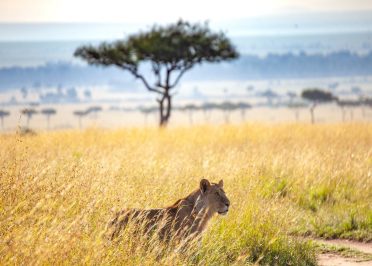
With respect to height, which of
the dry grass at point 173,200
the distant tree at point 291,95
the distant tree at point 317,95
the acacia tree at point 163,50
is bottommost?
the distant tree at point 291,95

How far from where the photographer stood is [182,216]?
8539 millimetres

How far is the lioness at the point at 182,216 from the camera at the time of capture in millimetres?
8203

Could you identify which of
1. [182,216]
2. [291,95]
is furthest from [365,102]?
[182,216]

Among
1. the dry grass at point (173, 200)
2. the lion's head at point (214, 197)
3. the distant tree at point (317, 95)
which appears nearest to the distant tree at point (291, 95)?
the distant tree at point (317, 95)

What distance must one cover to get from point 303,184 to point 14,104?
164800 mm

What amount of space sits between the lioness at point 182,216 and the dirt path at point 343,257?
70.5 inches

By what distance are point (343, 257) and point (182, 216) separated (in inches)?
103

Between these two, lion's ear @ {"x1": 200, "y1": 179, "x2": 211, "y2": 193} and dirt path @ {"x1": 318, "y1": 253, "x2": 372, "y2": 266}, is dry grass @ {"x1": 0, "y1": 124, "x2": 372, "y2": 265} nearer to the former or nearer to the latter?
dirt path @ {"x1": 318, "y1": 253, "x2": 372, "y2": 266}

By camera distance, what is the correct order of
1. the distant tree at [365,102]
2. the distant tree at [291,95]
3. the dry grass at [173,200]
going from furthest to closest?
the distant tree at [291,95] < the distant tree at [365,102] < the dry grass at [173,200]

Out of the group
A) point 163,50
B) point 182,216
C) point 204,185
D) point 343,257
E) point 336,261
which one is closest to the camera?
point 182,216

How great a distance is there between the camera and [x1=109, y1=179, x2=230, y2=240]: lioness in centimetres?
820

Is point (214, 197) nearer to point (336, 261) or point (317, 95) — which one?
point (336, 261)

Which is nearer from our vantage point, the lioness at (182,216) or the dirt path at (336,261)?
the lioness at (182,216)

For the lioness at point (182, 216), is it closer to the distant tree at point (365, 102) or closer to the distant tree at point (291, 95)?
the distant tree at point (365, 102)
